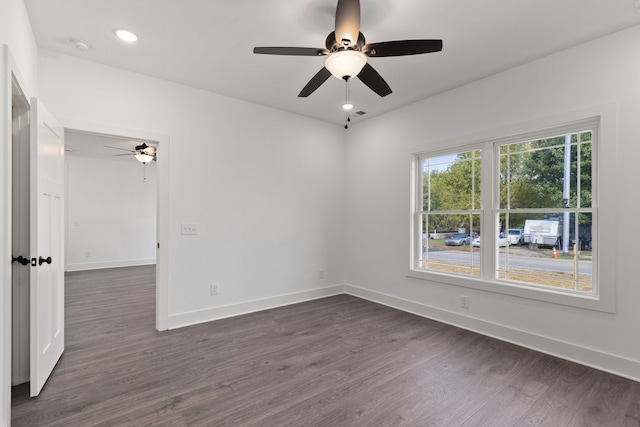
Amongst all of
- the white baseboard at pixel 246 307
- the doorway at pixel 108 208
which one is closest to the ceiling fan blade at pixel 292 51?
the white baseboard at pixel 246 307

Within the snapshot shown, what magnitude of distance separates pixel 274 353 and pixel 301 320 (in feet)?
3.06

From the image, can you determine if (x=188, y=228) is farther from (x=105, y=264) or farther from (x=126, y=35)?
(x=105, y=264)

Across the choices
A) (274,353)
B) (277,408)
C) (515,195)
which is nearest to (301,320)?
(274,353)

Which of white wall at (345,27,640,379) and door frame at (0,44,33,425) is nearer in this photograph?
door frame at (0,44,33,425)

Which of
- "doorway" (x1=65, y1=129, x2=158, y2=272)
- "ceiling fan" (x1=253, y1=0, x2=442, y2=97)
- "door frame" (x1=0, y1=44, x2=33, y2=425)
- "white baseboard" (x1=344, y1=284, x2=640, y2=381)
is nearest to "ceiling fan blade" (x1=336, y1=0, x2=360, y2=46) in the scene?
"ceiling fan" (x1=253, y1=0, x2=442, y2=97)

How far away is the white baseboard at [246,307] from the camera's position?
143 inches

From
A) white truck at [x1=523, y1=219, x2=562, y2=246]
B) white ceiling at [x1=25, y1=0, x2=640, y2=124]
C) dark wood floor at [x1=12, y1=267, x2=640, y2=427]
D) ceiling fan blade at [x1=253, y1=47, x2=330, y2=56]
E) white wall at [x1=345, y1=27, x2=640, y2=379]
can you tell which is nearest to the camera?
dark wood floor at [x1=12, y1=267, x2=640, y2=427]

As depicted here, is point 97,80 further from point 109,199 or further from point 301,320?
point 109,199

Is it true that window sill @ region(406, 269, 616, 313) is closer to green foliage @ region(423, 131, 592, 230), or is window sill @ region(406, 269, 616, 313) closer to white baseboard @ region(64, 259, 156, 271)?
green foliage @ region(423, 131, 592, 230)

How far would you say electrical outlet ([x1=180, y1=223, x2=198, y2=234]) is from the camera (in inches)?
144

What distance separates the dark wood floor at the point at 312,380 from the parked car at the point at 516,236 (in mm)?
1054

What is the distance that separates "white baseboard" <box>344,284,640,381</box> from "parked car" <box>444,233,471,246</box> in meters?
0.84

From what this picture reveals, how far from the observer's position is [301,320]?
384 cm

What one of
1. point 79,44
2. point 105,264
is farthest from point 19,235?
point 105,264
